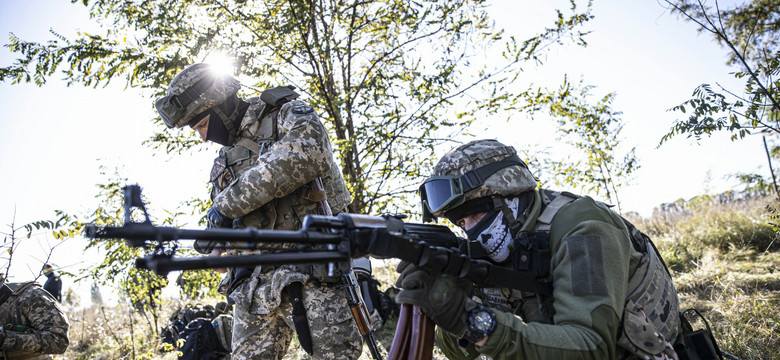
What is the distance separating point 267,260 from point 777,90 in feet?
12.7

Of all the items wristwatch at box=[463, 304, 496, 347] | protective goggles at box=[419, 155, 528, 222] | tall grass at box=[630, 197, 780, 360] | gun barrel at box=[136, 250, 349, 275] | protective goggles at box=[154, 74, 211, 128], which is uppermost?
protective goggles at box=[154, 74, 211, 128]

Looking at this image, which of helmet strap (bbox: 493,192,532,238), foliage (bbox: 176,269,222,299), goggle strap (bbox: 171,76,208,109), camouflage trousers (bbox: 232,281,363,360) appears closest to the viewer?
helmet strap (bbox: 493,192,532,238)

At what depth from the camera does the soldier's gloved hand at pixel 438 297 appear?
1.98 metres

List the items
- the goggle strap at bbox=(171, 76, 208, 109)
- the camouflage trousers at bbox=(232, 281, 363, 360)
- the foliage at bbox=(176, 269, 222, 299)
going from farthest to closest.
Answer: the foliage at bbox=(176, 269, 222, 299) < the goggle strap at bbox=(171, 76, 208, 109) < the camouflage trousers at bbox=(232, 281, 363, 360)

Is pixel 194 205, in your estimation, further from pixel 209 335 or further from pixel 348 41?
pixel 348 41

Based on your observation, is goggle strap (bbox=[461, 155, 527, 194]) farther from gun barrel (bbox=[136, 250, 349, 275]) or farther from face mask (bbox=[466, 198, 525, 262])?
gun barrel (bbox=[136, 250, 349, 275])

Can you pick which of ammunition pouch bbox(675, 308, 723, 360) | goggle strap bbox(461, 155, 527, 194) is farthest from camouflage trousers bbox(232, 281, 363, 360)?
ammunition pouch bbox(675, 308, 723, 360)

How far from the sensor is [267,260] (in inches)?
58.3

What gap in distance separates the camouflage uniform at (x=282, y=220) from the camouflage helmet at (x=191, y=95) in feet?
1.33

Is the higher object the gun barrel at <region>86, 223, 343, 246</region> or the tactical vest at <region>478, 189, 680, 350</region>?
the gun barrel at <region>86, 223, 343, 246</region>

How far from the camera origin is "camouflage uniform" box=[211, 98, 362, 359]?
2.93 meters

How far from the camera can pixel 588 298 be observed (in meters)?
2.01

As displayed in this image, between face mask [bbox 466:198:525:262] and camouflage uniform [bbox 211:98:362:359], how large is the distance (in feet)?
3.30

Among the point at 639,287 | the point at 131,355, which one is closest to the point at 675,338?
the point at 639,287
